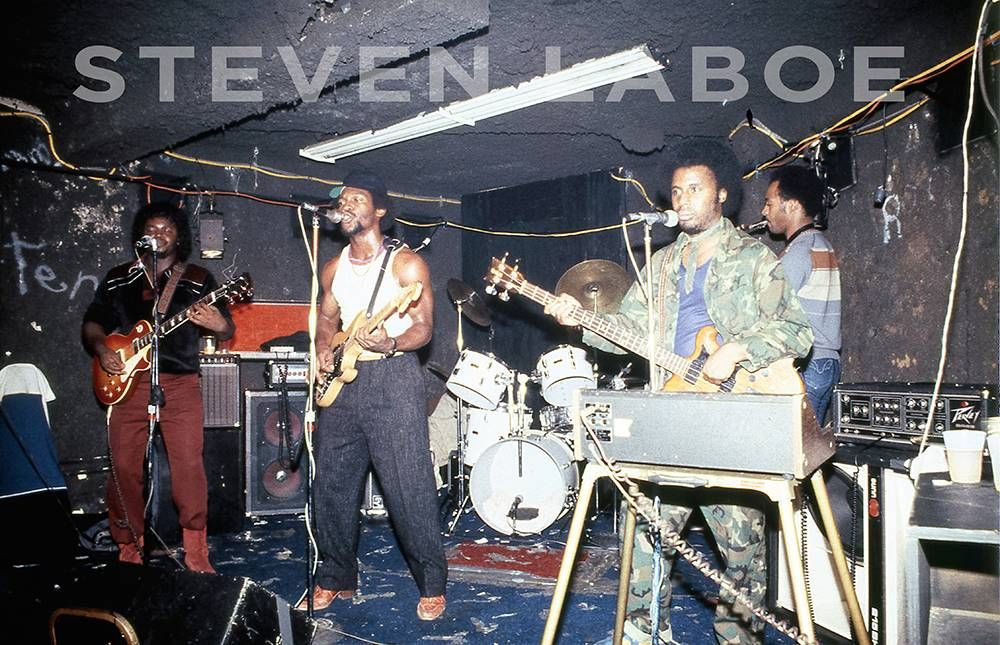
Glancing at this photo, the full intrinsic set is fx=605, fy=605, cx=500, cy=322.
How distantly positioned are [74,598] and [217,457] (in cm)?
360

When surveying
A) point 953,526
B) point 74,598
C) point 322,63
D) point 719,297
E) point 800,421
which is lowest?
point 74,598

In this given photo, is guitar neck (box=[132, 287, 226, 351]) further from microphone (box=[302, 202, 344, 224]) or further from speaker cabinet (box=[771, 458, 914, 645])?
speaker cabinet (box=[771, 458, 914, 645])

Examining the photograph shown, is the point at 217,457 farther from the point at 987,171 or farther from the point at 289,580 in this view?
the point at 987,171

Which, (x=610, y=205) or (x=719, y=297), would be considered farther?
(x=610, y=205)

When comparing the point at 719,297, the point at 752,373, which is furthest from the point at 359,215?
the point at 752,373

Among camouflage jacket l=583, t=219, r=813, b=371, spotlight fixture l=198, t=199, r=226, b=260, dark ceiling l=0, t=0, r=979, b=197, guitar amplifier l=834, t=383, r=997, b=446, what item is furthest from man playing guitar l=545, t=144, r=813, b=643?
spotlight fixture l=198, t=199, r=226, b=260

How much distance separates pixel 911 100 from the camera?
155 inches

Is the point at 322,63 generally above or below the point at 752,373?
above

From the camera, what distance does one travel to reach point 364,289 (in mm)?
3682

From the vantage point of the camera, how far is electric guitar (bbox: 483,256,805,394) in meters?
2.41

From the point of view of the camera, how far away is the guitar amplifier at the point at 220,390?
539 centimetres

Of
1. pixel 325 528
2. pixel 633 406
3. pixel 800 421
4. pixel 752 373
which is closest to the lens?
pixel 800 421

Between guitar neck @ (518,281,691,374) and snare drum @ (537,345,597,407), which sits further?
snare drum @ (537,345,597,407)

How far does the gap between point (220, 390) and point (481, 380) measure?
2.35 metres
